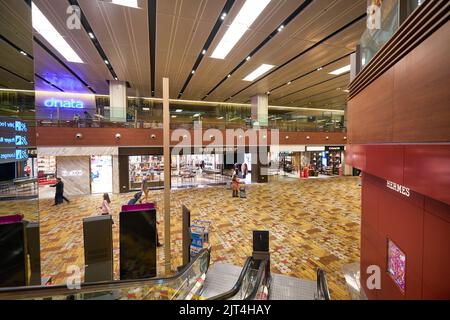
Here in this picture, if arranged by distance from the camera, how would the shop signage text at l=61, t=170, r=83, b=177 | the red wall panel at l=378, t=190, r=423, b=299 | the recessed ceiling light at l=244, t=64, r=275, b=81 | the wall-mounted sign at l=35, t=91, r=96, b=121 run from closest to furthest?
the red wall panel at l=378, t=190, r=423, b=299 < the wall-mounted sign at l=35, t=91, r=96, b=121 < the recessed ceiling light at l=244, t=64, r=275, b=81 < the shop signage text at l=61, t=170, r=83, b=177

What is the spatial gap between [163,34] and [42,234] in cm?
753

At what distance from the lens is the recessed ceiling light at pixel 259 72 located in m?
10.4

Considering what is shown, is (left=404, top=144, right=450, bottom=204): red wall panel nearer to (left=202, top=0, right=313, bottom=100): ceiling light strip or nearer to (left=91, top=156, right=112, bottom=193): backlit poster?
(left=202, top=0, right=313, bottom=100): ceiling light strip

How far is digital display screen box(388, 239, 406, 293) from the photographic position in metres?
2.93

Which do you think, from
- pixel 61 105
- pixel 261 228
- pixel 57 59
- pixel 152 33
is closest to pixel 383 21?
pixel 261 228

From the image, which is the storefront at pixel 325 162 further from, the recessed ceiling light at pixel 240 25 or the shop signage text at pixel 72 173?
the shop signage text at pixel 72 173

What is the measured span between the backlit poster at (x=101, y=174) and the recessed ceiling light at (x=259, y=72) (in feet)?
30.4

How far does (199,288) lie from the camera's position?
4008 mm

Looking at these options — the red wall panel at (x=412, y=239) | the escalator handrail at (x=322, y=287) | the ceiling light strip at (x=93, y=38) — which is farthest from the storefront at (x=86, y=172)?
the red wall panel at (x=412, y=239)

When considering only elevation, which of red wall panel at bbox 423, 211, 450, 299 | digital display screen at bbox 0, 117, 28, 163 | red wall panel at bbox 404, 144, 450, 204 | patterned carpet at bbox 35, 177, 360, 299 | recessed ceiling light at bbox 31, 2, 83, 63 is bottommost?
patterned carpet at bbox 35, 177, 360, 299

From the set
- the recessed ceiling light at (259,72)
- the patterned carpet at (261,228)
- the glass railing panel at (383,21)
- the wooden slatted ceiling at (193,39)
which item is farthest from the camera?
the recessed ceiling light at (259,72)

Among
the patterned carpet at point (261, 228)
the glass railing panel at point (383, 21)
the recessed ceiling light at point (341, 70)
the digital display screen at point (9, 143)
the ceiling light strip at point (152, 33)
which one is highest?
the recessed ceiling light at point (341, 70)

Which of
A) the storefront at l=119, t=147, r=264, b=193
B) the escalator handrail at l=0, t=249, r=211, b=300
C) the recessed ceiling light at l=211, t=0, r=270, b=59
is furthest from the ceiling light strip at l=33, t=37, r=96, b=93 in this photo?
the escalator handrail at l=0, t=249, r=211, b=300

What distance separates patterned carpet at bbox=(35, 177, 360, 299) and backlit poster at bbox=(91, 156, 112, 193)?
1.05 meters
